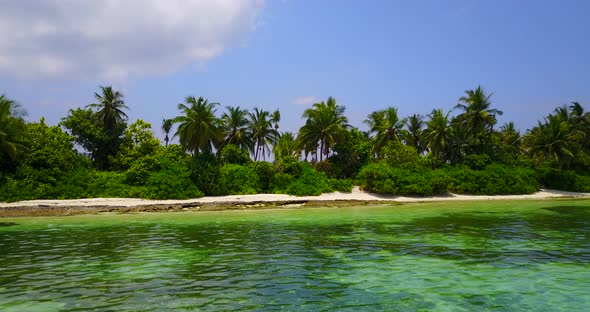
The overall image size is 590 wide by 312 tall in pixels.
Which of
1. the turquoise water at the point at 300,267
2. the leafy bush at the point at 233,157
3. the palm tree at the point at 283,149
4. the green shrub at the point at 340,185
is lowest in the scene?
the turquoise water at the point at 300,267

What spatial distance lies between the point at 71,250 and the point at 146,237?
3.65 m

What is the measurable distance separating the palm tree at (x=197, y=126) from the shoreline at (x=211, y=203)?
724cm

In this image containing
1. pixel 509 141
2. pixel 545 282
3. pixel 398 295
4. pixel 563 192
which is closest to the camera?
pixel 398 295

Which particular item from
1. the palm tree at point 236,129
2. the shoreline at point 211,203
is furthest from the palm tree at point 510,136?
the palm tree at point 236,129

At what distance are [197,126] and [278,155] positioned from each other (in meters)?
15.6

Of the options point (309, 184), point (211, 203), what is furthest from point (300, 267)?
point (309, 184)

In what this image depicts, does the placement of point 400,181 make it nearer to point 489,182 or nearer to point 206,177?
point 489,182

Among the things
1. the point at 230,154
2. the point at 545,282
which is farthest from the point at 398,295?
the point at 230,154

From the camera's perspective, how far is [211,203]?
3447 centimetres

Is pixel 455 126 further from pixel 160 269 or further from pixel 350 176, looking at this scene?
pixel 160 269

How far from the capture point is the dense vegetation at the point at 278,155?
36594mm

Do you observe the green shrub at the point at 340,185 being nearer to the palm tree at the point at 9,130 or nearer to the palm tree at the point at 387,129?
the palm tree at the point at 387,129

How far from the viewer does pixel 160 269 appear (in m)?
12.4

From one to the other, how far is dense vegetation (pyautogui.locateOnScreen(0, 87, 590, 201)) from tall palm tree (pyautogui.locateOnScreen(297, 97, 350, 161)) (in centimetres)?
12
